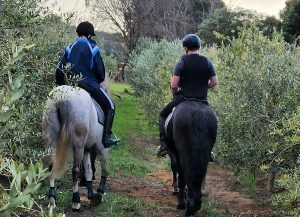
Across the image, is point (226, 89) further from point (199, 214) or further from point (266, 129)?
point (199, 214)

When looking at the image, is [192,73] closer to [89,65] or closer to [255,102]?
[89,65]

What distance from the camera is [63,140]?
713 cm

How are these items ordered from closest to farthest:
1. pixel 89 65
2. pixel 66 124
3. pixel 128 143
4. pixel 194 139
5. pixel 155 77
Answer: pixel 194 139
pixel 66 124
pixel 89 65
pixel 128 143
pixel 155 77

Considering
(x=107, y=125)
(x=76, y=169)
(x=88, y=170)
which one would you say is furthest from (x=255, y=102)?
(x=76, y=169)

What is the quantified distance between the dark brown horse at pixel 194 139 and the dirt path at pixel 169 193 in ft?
2.48

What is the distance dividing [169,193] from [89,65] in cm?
324

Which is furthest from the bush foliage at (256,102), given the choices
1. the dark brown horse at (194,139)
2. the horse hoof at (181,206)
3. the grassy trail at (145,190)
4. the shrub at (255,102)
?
the horse hoof at (181,206)

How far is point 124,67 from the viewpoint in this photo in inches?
1687

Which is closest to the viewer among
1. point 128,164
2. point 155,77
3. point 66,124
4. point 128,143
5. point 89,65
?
point 66,124

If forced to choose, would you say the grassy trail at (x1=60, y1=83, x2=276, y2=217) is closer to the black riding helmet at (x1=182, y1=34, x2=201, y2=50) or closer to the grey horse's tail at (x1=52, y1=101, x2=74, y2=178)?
the grey horse's tail at (x1=52, y1=101, x2=74, y2=178)

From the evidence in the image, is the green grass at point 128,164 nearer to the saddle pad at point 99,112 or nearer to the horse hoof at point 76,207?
the horse hoof at point 76,207

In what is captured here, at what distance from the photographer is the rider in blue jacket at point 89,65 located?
7.70 m

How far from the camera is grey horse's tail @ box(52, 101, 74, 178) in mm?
7000

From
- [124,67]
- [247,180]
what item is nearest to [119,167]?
[247,180]
